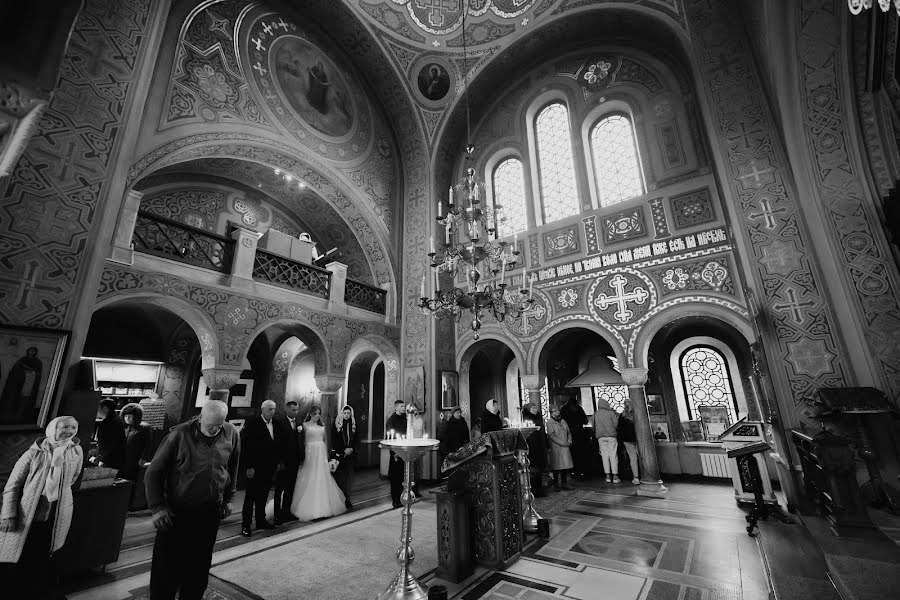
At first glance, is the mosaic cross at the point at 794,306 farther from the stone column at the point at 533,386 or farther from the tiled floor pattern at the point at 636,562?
the stone column at the point at 533,386

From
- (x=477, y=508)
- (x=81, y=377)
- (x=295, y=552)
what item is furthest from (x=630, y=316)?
(x=81, y=377)

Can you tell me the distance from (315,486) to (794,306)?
7.20m

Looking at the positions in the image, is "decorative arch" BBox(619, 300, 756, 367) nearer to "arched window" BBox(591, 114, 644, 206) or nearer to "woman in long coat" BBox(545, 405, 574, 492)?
"woman in long coat" BBox(545, 405, 574, 492)

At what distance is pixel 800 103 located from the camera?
492cm

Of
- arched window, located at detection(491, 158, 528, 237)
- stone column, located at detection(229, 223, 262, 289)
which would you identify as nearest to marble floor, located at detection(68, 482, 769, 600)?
stone column, located at detection(229, 223, 262, 289)

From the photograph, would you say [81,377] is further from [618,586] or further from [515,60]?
[515,60]

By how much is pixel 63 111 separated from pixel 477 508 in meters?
6.17

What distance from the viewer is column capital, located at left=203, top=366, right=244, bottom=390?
578cm

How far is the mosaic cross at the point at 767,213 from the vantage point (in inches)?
209

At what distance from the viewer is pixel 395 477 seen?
5832 mm

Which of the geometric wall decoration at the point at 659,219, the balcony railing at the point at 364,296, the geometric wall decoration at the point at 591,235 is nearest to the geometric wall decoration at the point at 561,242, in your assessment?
the geometric wall decoration at the point at 591,235

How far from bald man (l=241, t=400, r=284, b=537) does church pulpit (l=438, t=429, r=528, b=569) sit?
271 centimetres

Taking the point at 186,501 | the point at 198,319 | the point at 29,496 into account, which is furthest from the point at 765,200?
the point at 198,319

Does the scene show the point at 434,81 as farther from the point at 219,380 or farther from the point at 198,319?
the point at 219,380
